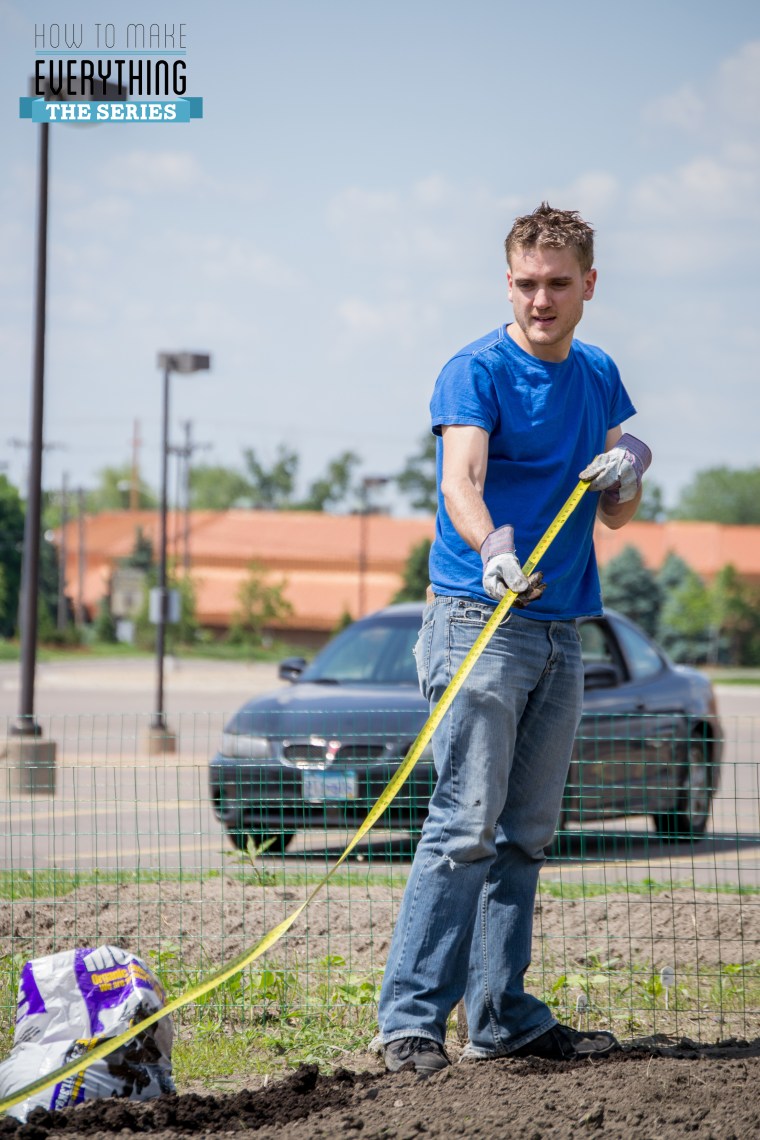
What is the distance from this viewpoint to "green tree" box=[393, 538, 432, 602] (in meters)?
57.0

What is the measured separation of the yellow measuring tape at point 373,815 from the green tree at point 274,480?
10103cm

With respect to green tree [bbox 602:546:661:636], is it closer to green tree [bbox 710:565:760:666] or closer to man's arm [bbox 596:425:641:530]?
green tree [bbox 710:565:760:666]

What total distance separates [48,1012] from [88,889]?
232 cm

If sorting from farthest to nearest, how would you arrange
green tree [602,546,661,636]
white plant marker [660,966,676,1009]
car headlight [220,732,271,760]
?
green tree [602,546,661,636] → car headlight [220,732,271,760] → white plant marker [660,966,676,1009]

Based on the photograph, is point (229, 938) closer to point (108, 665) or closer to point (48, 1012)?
point (48, 1012)

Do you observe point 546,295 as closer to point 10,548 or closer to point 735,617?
point 10,548

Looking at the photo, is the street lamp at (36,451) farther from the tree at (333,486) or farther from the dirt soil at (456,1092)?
the tree at (333,486)

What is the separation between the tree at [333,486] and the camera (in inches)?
4158

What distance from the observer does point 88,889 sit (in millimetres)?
5430

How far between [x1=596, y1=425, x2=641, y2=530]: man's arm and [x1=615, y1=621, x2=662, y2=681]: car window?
4.81m

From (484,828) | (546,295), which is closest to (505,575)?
(484,828)

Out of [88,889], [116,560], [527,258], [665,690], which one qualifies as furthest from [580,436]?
[116,560]

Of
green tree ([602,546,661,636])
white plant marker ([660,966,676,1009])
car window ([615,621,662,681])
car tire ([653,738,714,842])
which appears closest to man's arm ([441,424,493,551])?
white plant marker ([660,966,676,1009])

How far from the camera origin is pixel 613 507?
3738mm
